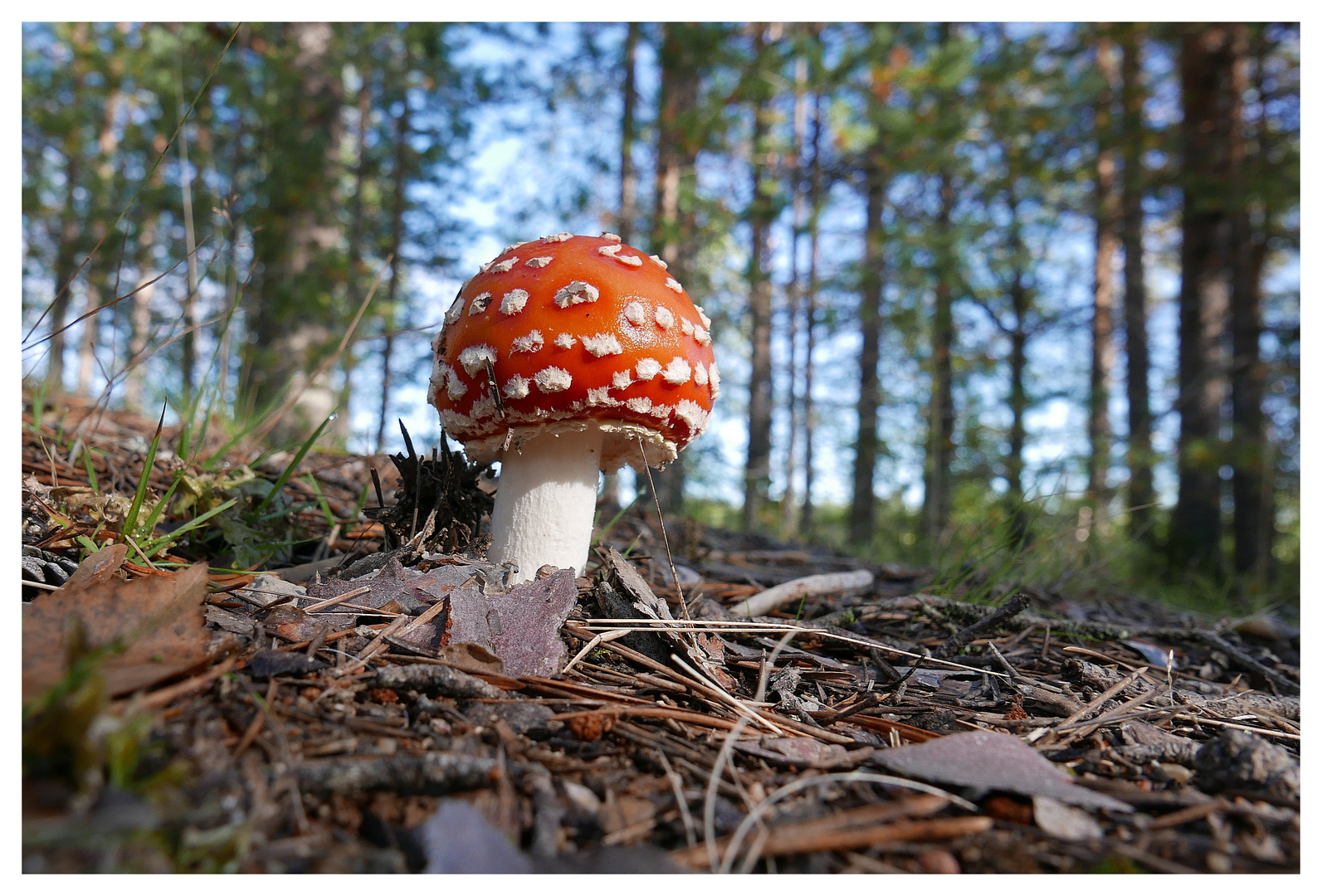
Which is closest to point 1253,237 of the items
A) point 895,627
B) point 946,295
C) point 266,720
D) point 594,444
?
point 946,295

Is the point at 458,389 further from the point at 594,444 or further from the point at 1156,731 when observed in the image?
the point at 1156,731

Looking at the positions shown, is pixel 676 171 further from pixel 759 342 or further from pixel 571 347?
pixel 571 347

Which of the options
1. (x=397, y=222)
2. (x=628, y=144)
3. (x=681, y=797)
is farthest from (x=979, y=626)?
(x=397, y=222)

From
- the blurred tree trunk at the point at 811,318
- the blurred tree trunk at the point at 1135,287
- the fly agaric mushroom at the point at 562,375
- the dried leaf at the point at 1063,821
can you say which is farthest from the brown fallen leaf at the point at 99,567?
the blurred tree trunk at the point at 811,318

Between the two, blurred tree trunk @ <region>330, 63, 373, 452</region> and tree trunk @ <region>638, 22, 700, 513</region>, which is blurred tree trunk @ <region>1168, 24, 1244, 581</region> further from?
blurred tree trunk @ <region>330, 63, 373, 452</region>

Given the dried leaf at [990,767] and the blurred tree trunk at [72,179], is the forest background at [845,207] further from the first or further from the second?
the dried leaf at [990,767]

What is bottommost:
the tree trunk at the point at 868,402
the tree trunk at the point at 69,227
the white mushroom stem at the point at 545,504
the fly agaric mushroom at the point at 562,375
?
the white mushroom stem at the point at 545,504
